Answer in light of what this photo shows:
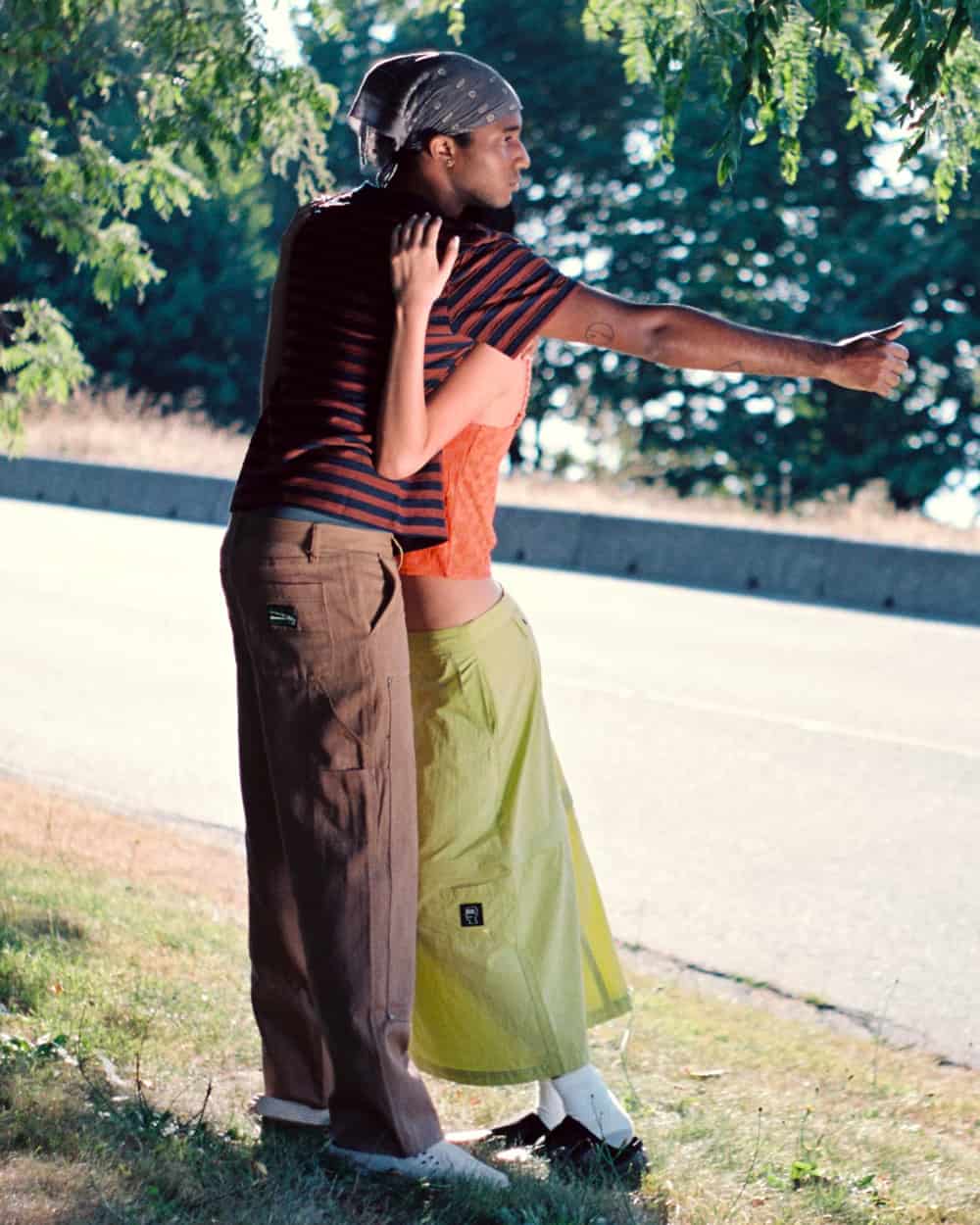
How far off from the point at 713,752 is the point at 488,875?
18.5ft

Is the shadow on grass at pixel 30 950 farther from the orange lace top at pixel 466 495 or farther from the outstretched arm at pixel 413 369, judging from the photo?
the outstretched arm at pixel 413 369

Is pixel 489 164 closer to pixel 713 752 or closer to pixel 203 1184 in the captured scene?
pixel 203 1184

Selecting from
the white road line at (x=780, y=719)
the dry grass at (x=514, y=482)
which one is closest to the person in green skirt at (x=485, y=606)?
the white road line at (x=780, y=719)

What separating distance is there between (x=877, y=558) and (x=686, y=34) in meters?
11.4

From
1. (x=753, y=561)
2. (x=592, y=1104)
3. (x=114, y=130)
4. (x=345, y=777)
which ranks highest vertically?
(x=114, y=130)

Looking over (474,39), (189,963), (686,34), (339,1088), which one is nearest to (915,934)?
(189,963)

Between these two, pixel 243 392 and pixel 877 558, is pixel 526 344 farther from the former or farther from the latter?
pixel 243 392

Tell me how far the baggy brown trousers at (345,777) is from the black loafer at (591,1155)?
331mm

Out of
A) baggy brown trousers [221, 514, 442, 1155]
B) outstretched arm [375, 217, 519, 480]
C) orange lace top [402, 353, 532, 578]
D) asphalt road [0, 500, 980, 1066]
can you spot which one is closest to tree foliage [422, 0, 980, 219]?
orange lace top [402, 353, 532, 578]

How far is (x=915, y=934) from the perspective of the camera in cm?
632

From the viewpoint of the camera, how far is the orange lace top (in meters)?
3.47

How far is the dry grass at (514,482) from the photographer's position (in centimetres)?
1888

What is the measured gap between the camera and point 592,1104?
3648mm

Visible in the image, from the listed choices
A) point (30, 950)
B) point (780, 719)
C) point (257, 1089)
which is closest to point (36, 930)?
point (30, 950)
